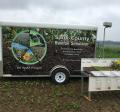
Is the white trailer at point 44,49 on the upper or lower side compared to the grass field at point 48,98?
upper

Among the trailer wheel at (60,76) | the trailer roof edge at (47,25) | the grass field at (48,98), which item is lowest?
the grass field at (48,98)

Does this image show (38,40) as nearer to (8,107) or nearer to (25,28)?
(25,28)

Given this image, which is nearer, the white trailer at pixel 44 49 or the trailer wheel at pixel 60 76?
the white trailer at pixel 44 49

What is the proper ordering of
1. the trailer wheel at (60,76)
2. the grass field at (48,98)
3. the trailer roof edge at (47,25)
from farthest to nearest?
the trailer wheel at (60,76) → the trailer roof edge at (47,25) → the grass field at (48,98)

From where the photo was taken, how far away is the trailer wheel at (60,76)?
1241cm

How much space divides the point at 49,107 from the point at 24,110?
804mm

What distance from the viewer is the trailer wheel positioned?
489 inches

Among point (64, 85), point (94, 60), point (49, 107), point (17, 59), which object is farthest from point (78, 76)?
point (49, 107)

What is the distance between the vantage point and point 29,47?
1224cm

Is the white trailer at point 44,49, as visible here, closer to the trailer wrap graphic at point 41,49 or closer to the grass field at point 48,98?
the trailer wrap graphic at point 41,49

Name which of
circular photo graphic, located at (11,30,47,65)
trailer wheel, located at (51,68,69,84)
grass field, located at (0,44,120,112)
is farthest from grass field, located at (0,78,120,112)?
circular photo graphic, located at (11,30,47,65)

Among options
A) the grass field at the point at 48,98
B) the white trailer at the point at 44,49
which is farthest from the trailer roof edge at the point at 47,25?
the grass field at the point at 48,98

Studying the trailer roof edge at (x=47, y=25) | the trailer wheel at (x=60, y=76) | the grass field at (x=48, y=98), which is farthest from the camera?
the trailer wheel at (x=60, y=76)

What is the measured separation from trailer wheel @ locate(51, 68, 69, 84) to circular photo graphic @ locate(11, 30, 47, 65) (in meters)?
0.88
